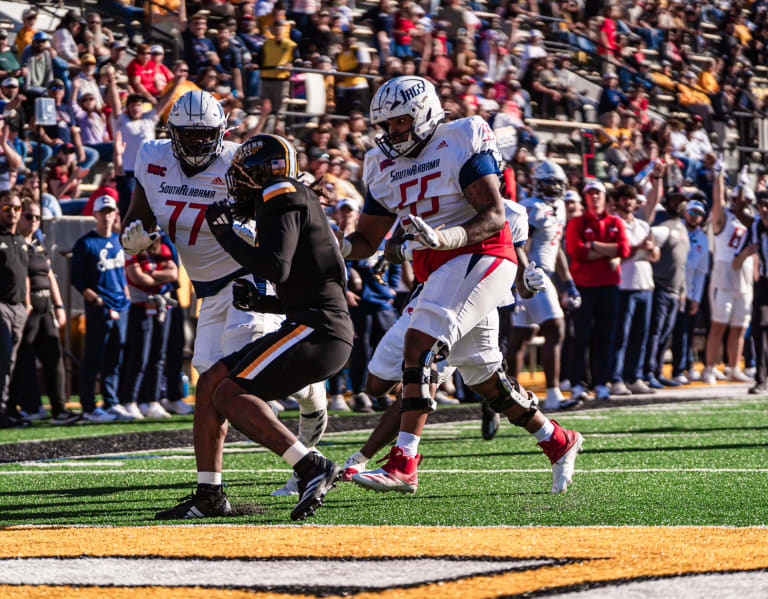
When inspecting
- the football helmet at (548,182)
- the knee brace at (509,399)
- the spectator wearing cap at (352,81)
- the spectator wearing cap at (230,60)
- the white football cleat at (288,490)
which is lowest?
the spectator wearing cap at (352,81)

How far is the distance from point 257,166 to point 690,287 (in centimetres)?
1166

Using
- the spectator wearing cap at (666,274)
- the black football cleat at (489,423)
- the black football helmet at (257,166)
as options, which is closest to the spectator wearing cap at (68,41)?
the spectator wearing cap at (666,274)

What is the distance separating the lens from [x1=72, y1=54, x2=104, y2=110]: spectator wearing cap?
1513 cm

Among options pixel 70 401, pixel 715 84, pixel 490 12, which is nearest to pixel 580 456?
pixel 70 401

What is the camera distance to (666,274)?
14797 millimetres

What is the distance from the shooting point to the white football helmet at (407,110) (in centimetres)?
609

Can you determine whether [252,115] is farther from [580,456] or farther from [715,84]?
[715,84]

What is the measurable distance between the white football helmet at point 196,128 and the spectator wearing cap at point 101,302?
5.34 meters

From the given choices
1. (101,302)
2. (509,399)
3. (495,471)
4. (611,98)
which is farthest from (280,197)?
(611,98)

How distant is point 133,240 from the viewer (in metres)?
6.34

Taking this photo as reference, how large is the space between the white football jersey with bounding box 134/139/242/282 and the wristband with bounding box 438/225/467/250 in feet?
4.26

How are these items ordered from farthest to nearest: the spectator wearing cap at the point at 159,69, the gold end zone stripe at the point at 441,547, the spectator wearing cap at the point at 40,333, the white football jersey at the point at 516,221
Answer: the spectator wearing cap at the point at 159,69
the spectator wearing cap at the point at 40,333
the white football jersey at the point at 516,221
the gold end zone stripe at the point at 441,547

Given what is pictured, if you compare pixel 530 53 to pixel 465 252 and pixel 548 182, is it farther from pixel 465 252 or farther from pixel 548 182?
pixel 465 252

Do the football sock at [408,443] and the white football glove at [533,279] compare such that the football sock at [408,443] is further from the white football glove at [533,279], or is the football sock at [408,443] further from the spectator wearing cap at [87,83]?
the spectator wearing cap at [87,83]
